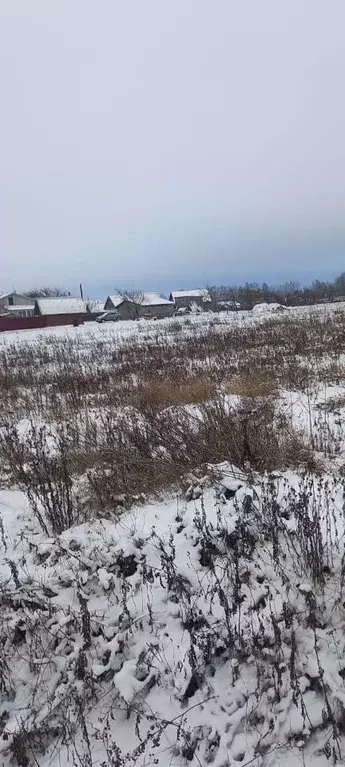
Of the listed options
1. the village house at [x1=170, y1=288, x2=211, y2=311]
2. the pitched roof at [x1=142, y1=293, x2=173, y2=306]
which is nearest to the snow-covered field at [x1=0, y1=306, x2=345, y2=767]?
the pitched roof at [x1=142, y1=293, x2=173, y2=306]

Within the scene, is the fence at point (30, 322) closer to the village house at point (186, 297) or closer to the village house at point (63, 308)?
the village house at point (63, 308)

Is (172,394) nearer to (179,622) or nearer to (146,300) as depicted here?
(179,622)

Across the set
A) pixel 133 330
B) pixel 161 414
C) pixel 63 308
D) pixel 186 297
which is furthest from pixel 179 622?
pixel 186 297

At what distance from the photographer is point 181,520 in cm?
349

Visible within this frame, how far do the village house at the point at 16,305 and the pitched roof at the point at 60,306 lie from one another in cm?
516

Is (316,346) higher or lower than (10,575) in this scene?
higher

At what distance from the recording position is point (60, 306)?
6244 cm

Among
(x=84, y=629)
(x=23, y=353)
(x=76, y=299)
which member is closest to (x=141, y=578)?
(x=84, y=629)

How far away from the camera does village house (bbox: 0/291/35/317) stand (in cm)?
6656

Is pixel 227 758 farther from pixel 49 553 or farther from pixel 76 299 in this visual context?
pixel 76 299

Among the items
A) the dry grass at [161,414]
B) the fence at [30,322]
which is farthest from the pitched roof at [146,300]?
the dry grass at [161,414]

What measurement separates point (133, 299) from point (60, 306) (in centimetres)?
1761

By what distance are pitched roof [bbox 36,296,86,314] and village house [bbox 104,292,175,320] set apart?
338 inches

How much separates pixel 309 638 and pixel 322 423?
3.63m
